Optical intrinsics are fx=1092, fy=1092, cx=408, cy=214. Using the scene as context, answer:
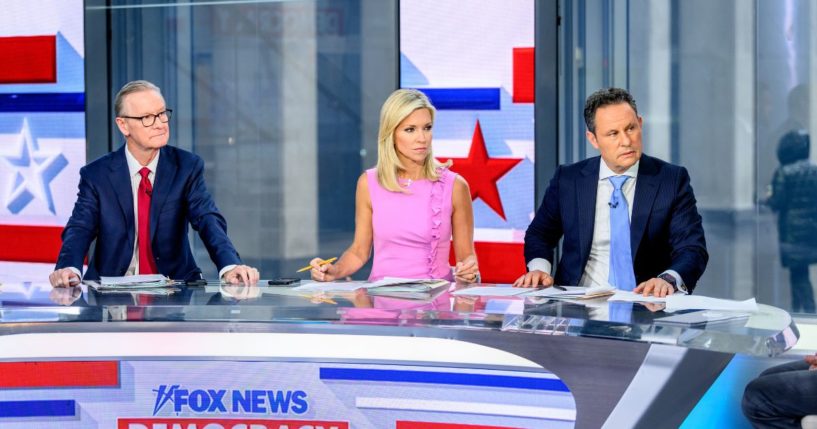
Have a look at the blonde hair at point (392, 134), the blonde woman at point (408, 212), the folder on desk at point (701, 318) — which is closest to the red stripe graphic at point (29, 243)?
the blonde woman at point (408, 212)

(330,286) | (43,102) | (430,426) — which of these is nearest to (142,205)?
(330,286)

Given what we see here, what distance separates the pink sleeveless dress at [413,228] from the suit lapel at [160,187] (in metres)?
0.66

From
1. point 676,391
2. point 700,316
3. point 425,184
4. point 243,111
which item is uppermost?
point 243,111

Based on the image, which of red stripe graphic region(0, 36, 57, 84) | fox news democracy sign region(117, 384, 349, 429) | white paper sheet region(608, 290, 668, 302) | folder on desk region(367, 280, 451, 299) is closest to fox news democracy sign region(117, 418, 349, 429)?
fox news democracy sign region(117, 384, 349, 429)

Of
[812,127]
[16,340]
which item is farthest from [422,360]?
[812,127]

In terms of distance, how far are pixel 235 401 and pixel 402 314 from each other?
1.54 feet

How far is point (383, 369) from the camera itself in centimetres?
259

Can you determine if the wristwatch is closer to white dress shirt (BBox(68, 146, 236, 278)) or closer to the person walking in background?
white dress shirt (BBox(68, 146, 236, 278))

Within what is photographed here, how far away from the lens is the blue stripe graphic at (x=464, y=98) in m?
4.85

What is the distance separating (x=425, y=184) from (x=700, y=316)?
1.42 meters

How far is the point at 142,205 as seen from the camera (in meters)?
3.52

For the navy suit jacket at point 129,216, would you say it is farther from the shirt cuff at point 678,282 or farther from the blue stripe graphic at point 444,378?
the shirt cuff at point 678,282

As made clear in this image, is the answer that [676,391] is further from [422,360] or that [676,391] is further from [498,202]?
[498,202]

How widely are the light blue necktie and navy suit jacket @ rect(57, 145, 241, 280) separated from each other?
117cm
